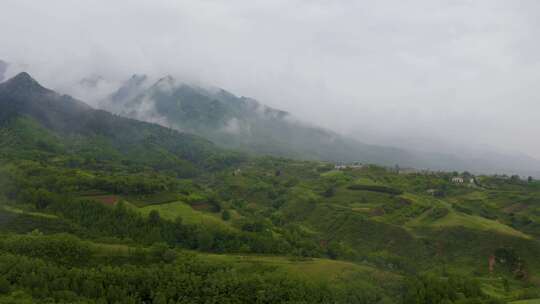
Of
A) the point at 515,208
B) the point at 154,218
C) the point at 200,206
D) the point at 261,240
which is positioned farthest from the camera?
the point at 515,208

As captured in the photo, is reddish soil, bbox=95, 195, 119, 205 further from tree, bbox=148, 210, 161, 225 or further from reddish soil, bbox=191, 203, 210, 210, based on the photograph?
reddish soil, bbox=191, 203, 210, 210

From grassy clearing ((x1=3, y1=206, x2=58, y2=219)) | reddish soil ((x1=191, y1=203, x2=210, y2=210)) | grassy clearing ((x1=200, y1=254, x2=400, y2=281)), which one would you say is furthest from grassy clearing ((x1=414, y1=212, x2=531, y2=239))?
grassy clearing ((x1=3, y1=206, x2=58, y2=219))

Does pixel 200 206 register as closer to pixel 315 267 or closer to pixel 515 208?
pixel 315 267

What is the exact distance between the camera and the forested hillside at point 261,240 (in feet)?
185

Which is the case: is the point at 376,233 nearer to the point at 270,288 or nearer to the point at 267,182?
the point at 270,288

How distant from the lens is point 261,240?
7875cm

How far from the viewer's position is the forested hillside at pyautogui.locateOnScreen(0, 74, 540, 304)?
56344mm

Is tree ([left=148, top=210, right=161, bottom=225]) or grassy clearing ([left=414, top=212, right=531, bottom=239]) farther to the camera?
grassy clearing ([left=414, top=212, right=531, bottom=239])

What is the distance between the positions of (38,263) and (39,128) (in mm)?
151497

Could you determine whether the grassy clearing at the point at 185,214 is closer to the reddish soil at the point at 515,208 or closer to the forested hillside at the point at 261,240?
the forested hillside at the point at 261,240

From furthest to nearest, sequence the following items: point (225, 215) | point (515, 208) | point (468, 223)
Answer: point (515, 208)
point (468, 223)
point (225, 215)

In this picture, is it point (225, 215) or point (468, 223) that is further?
point (468, 223)

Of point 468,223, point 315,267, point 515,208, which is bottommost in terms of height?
point 315,267

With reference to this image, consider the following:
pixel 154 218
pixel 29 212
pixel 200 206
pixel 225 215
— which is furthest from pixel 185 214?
pixel 29 212
